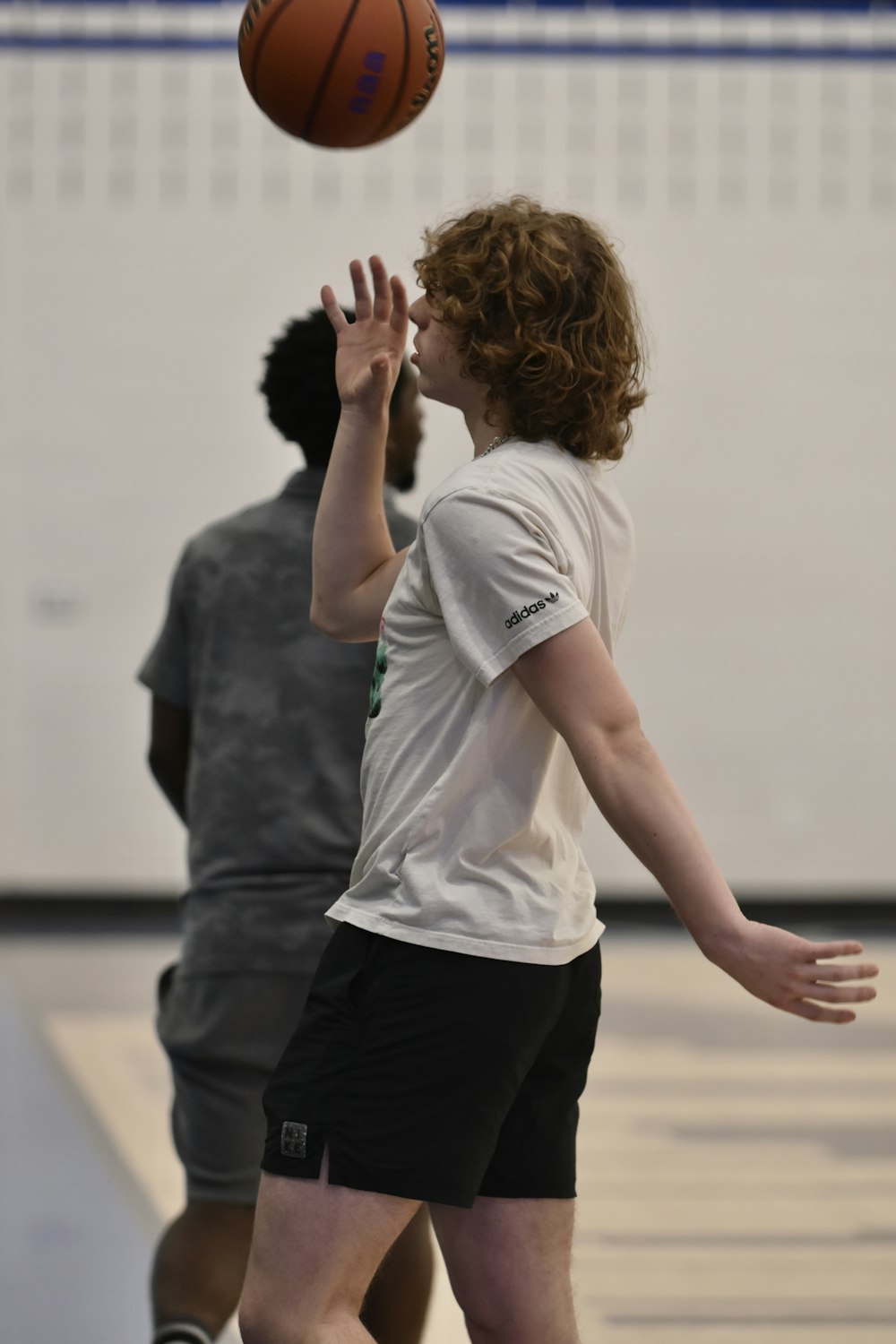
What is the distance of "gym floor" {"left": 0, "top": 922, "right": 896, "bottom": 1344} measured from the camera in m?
2.66

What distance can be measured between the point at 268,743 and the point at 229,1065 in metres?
0.44

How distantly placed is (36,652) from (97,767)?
57 cm

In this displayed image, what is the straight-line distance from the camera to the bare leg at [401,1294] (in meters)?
2.15

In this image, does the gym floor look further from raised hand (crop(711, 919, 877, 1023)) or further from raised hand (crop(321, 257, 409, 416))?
raised hand (crop(321, 257, 409, 416))

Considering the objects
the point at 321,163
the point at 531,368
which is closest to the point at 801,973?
the point at 531,368

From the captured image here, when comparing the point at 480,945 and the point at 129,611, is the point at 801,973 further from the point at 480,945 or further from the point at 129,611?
the point at 129,611

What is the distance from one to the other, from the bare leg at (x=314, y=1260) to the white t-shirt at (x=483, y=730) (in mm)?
234

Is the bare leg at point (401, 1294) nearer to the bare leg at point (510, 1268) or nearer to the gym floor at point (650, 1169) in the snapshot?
the gym floor at point (650, 1169)

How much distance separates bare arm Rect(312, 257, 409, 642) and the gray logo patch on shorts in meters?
0.57

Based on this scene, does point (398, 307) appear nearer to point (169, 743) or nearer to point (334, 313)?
point (334, 313)

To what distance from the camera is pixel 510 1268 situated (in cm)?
149

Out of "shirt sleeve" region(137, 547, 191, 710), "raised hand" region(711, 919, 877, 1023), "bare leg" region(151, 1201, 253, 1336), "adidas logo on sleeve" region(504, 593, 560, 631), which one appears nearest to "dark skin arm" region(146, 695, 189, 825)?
"shirt sleeve" region(137, 547, 191, 710)

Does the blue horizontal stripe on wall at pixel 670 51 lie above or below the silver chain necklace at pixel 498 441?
above

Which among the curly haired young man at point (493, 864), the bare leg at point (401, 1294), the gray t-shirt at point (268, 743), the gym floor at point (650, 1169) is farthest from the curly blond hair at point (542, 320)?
the gym floor at point (650, 1169)
